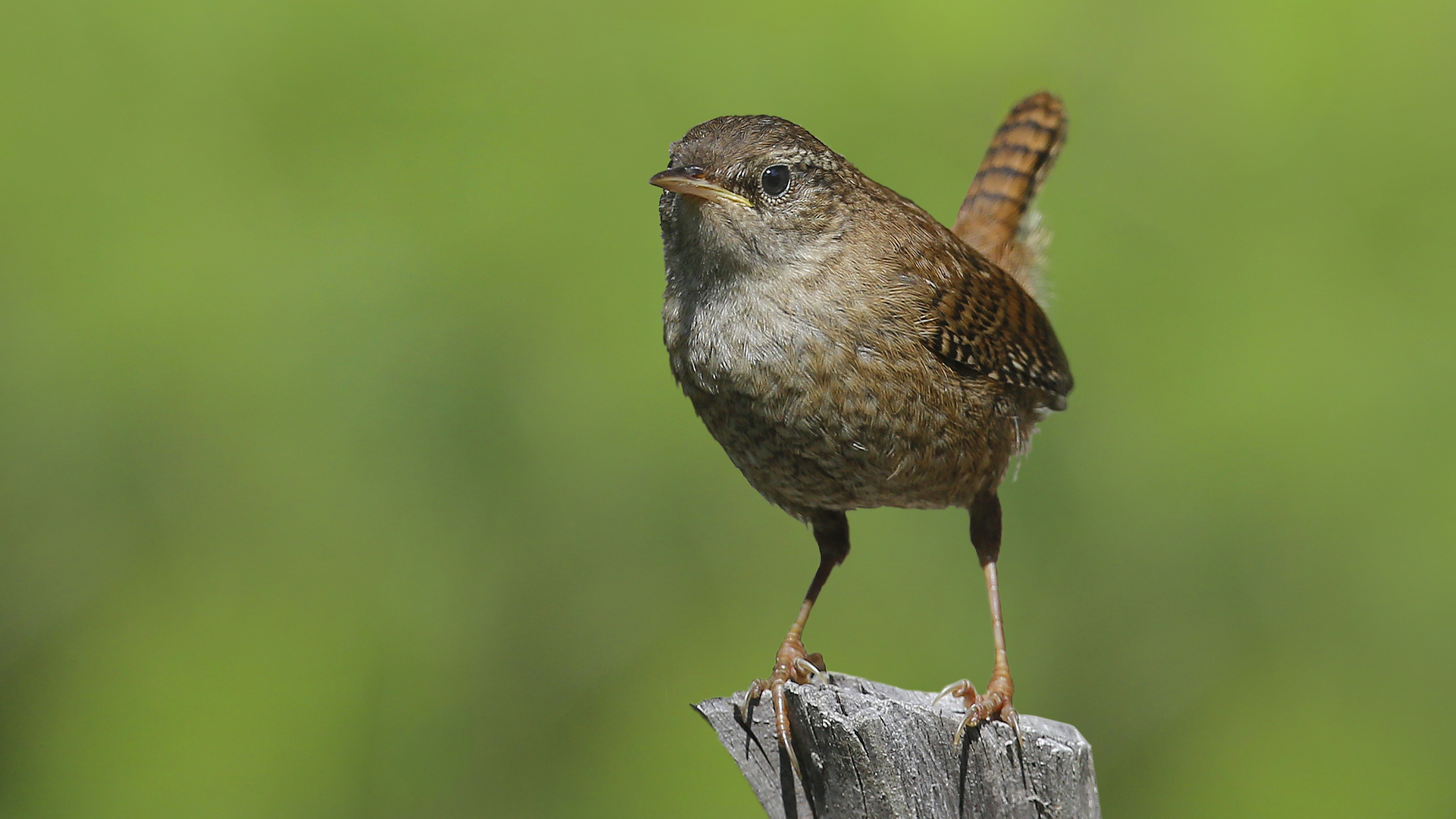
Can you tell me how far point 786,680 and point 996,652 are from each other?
526mm

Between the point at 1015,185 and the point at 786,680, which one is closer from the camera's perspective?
the point at 786,680

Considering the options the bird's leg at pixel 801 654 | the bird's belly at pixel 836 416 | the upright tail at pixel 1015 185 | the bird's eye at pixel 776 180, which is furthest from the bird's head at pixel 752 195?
the upright tail at pixel 1015 185


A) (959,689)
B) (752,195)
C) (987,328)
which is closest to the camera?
(752,195)

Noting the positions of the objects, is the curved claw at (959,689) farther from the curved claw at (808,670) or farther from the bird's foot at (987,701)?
the curved claw at (808,670)

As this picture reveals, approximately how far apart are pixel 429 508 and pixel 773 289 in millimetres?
2412

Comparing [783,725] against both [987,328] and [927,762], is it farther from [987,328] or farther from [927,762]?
[987,328]

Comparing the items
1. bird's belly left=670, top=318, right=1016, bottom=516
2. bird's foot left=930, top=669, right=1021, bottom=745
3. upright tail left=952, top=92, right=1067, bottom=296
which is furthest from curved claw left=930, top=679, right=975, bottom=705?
upright tail left=952, top=92, right=1067, bottom=296

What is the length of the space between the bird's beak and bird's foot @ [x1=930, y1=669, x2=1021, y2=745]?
3.61ft

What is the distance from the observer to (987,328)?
2781 millimetres

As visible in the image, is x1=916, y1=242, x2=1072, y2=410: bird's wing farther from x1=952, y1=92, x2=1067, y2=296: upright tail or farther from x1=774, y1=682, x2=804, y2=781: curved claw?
x1=774, y1=682, x2=804, y2=781: curved claw

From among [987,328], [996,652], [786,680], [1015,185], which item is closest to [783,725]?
[786,680]

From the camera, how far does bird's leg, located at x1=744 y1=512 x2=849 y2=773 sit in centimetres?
246

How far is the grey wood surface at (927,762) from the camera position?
2039 millimetres

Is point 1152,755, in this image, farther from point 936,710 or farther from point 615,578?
point 936,710
